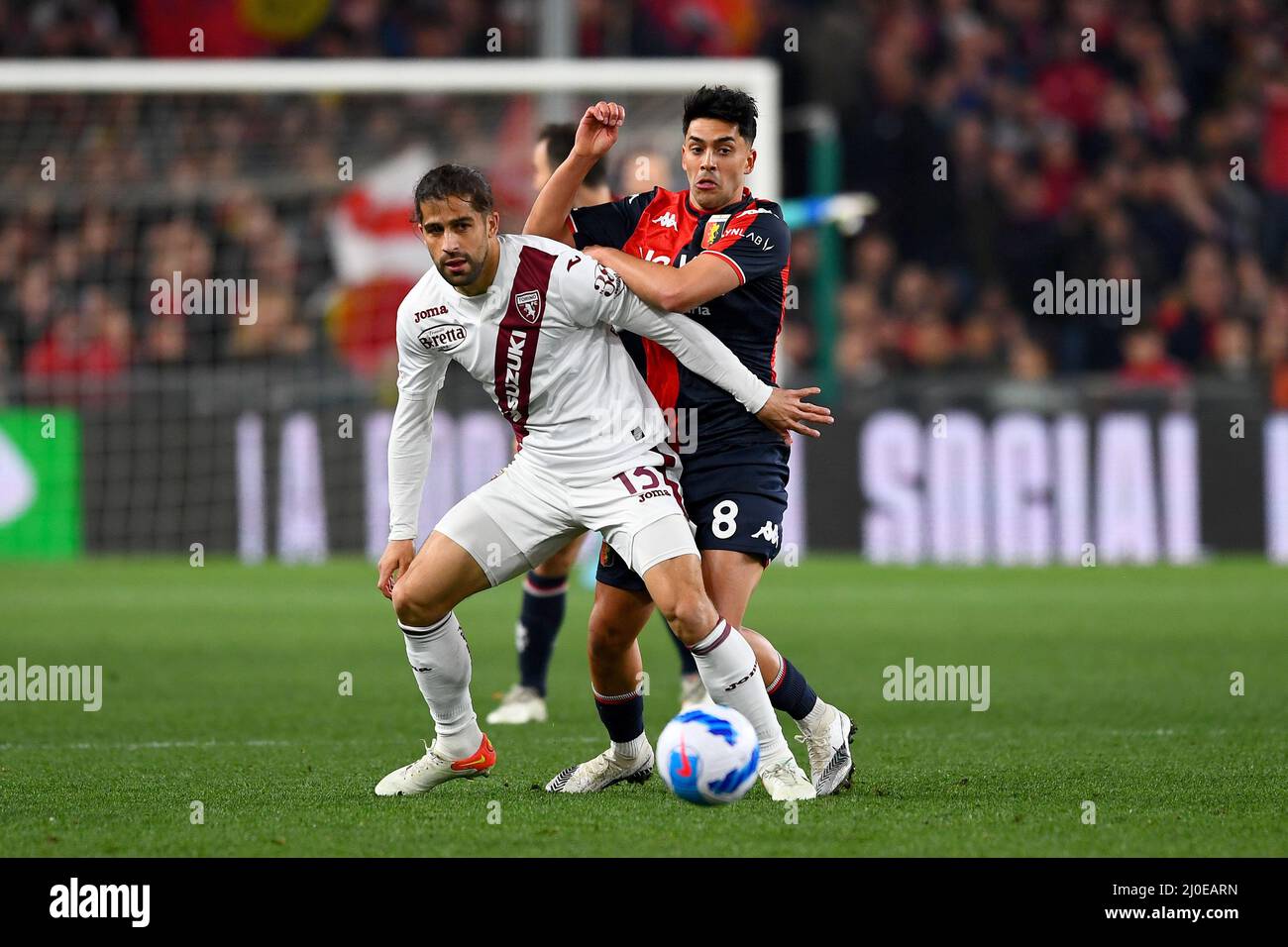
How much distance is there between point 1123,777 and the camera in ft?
20.5

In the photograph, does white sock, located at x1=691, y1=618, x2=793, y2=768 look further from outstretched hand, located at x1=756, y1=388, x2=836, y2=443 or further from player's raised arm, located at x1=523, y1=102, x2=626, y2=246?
player's raised arm, located at x1=523, y1=102, x2=626, y2=246

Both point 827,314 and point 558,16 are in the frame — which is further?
point 827,314

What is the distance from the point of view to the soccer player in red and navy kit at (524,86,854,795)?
5.88m

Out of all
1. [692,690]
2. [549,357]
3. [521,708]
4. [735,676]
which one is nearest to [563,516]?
[549,357]

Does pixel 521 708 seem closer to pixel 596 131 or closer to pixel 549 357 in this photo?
pixel 549 357

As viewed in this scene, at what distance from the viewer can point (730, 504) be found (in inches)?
233

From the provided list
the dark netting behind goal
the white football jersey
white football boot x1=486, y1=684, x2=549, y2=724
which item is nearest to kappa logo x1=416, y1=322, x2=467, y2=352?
the white football jersey

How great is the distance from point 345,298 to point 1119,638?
8.55 metres

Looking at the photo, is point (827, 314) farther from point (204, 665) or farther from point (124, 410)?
point (204, 665)

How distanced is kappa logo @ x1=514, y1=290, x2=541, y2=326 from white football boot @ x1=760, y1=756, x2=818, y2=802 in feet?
4.95
